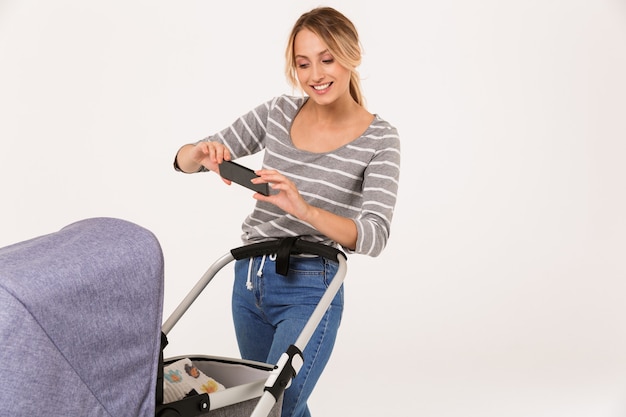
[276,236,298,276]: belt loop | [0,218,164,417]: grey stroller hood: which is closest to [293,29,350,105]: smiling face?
[276,236,298,276]: belt loop

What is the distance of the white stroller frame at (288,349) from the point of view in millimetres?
2145

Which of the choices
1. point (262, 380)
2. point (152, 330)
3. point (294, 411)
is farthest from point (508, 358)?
point (152, 330)

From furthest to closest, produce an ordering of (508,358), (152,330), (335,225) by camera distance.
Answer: (508,358), (335,225), (152,330)

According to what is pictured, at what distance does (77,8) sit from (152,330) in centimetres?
333

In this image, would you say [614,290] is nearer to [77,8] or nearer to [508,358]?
[508,358]

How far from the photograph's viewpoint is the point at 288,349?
229 cm

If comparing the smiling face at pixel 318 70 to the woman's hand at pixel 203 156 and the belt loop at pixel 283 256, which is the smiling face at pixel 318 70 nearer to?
the woman's hand at pixel 203 156

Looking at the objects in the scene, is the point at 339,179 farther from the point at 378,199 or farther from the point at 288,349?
the point at 288,349

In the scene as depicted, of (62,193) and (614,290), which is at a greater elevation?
(614,290)

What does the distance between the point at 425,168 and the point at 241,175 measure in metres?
2.50

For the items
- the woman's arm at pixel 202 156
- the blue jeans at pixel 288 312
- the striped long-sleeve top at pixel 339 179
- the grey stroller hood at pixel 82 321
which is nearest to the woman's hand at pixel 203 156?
the woman's arm at pixel 202 156

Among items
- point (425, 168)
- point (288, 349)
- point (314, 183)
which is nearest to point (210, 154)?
point (314, 183)

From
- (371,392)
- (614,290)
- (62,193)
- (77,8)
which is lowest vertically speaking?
(371,392)

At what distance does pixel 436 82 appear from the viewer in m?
4.77
